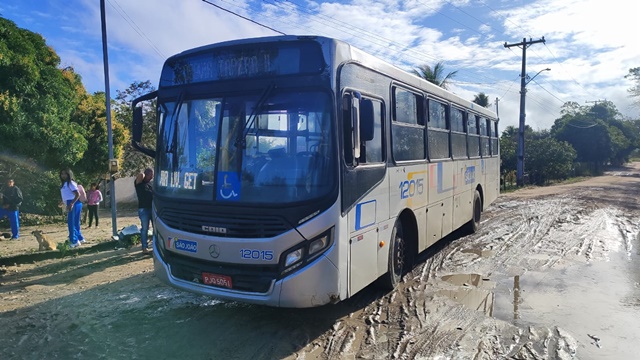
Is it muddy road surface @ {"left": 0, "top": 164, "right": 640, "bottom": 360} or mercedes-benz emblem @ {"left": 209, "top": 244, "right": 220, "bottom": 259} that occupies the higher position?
mercedes-benz emblem @ {"left": 209, "top": 244, "right": 220, "bottom": 259}

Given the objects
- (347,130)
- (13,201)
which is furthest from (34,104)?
(347,130)

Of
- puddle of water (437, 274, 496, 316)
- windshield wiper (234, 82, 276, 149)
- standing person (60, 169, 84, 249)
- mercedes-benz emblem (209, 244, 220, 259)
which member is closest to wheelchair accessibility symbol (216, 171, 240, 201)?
windshield wiper (234, 82, 276, 149)

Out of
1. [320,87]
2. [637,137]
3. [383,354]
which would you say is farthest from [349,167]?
[637,137]

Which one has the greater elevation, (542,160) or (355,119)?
(355,119)

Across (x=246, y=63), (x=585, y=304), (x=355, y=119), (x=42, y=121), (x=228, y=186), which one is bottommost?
(x=585, y=304)

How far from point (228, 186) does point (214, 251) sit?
70 centimetres

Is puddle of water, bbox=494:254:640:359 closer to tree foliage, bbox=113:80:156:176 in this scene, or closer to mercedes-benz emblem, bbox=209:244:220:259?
mercedes-benz emblem, bbox=209:244:220:259

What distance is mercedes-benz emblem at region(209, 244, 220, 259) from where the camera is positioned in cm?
469

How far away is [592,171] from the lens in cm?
4928

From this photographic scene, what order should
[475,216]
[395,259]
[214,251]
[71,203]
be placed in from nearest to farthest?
[214,251]
[395,259]
[71,203]
[475,216]

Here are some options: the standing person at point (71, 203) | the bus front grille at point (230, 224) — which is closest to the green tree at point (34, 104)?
the standing person at point (71, 203)

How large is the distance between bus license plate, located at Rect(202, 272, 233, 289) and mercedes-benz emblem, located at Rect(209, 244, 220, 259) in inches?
8.5

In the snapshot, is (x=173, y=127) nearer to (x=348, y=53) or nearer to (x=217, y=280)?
(x=217, y=280)

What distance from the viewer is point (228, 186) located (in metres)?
4.70
